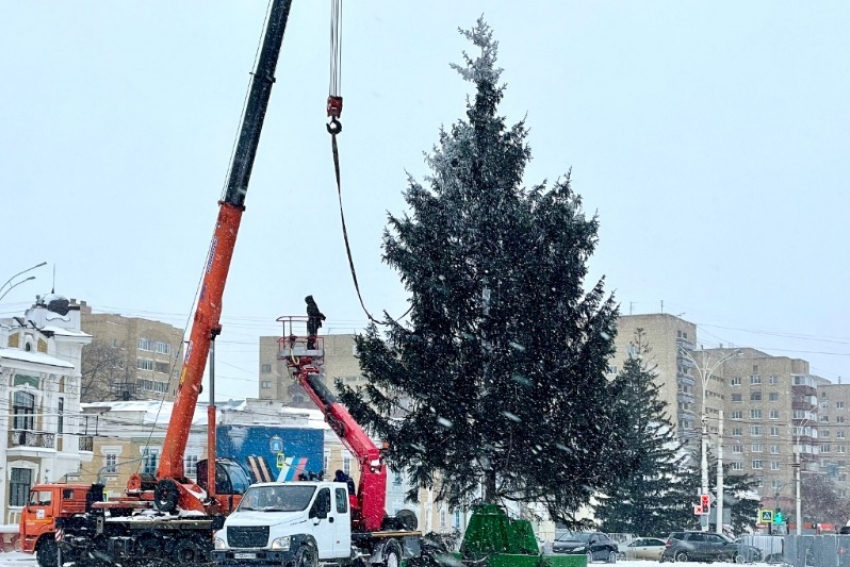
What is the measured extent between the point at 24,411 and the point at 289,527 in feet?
102

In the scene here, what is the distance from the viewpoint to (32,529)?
34.6 m

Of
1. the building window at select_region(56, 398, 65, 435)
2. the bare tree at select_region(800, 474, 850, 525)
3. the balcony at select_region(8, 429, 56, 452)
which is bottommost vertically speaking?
the bare tree at select_region(800, 474, 850, 525)

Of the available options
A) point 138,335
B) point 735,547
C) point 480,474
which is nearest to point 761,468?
point 138,335

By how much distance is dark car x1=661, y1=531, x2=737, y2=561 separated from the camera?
47.8m

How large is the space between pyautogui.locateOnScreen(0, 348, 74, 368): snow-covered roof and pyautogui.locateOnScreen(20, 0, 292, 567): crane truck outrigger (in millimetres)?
24317

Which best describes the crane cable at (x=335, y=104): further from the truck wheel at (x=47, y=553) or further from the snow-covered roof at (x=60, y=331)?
the snow-covered roof at (x=60, y=331)

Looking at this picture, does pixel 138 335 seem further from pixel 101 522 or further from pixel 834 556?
Result: pixel 101 522

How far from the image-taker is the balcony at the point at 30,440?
51219 mm

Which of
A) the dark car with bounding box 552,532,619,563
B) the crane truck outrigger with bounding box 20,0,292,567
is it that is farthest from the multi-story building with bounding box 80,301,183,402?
the crane truck outrigger with bounding box 20,0,292,567

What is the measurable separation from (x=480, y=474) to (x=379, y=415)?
2806 mm

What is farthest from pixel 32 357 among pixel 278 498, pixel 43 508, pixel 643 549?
pixel 278 498

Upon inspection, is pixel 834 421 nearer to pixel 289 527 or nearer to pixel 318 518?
pixel 318 518

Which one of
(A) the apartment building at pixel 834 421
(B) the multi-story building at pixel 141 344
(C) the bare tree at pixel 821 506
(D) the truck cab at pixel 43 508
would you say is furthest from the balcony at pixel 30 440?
(A) the apartment building at pixel 834 421

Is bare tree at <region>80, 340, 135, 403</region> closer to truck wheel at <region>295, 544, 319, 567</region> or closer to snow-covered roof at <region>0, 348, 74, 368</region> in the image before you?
snow-covered roof at <region>0, 348, 74, 368</region>
